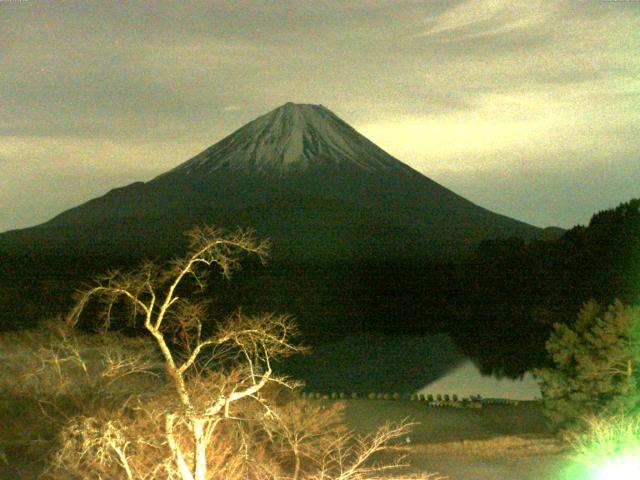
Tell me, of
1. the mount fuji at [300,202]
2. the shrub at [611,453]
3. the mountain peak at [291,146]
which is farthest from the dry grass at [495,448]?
the mountain peak at [291,146]

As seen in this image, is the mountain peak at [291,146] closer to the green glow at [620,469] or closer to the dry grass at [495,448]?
the dry grass at [495,448]

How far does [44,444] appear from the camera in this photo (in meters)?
10.8

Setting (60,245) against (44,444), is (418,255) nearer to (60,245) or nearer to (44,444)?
(60,245)

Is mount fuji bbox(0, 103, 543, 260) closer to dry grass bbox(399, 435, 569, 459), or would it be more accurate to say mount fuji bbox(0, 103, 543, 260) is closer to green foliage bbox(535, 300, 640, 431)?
green foliage bbox(535, 300, 640, 431)

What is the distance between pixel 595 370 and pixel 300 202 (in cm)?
7192

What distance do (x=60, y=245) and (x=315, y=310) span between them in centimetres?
3455

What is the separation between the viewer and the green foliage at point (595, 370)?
13.4 meters

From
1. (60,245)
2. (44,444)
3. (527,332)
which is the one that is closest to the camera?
(44,444)

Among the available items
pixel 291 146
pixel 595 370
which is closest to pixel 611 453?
pixel 595 370

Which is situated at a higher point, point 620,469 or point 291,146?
point 291,146

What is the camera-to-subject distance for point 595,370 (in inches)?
535

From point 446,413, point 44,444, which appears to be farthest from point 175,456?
point 446,413

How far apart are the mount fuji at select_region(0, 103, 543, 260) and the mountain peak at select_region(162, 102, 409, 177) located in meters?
0.10

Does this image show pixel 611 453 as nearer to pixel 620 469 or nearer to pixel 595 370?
pixel 620 469
